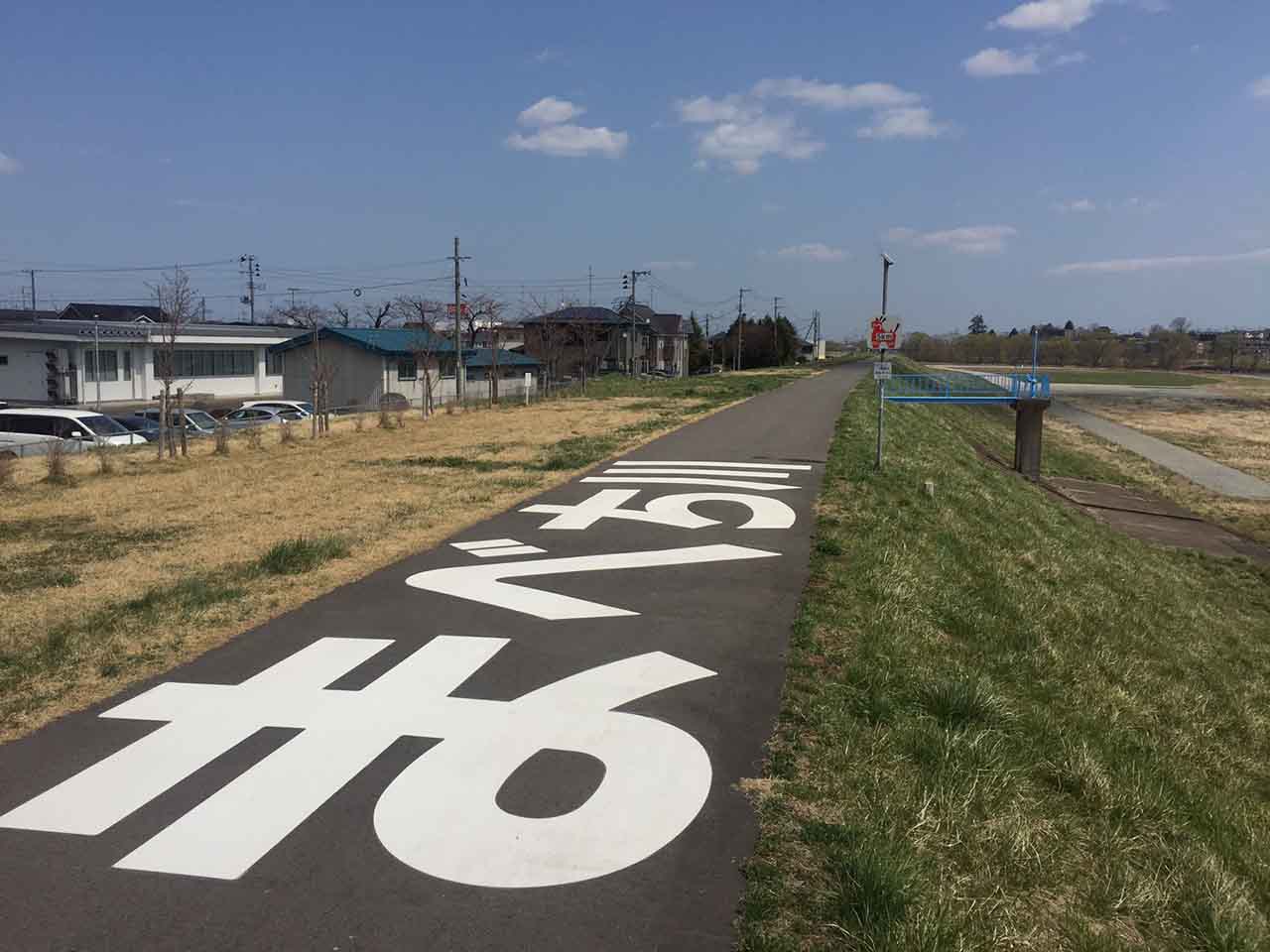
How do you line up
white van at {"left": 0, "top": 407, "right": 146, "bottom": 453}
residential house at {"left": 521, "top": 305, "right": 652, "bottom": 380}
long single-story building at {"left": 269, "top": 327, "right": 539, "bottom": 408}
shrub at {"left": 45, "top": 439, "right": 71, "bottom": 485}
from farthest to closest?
residential house at {"left": 521, "top": 305, "right": 652, "bottom": 380} → long single-story building at {"left": 269, "top": 327, "right": 539, "bottom": 408} → white van at {"left": 0, "top": 407, "right": 146, "bottom": 453} → shrub at {"left": 45, "top": 439, "right": 71, "bottom": 485}

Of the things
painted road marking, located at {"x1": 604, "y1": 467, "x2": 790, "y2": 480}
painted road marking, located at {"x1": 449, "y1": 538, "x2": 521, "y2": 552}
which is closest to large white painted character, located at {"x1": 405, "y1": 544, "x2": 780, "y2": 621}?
painted road marking, located at {"x1": 449, "y1": 538, "x2": 521, "y2": 552}

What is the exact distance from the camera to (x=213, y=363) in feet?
183

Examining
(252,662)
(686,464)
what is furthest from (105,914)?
(686,464)

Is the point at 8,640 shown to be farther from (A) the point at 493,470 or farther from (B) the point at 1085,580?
(B) the point at 1085,580

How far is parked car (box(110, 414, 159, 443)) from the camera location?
2568 centimetres

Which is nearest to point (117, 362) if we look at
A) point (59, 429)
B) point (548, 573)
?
point (59, 429)

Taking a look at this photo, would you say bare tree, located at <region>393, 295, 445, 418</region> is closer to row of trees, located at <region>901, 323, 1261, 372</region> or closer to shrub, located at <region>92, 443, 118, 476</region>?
shrub, located at <region>92, 443, 118, 476</region>

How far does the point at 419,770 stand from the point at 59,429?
938 inches

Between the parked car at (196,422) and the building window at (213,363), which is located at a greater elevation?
the building window at (213,363)

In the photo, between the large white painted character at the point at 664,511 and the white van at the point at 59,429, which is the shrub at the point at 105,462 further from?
the large white painted character at the point at 664,511

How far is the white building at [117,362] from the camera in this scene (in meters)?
45.8

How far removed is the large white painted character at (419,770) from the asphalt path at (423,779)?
0.02 metres

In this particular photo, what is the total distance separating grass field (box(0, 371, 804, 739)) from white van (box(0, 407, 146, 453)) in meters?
3.41

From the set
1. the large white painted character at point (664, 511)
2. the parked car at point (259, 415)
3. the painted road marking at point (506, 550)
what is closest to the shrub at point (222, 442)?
the large white painted character at point (664, 511)
